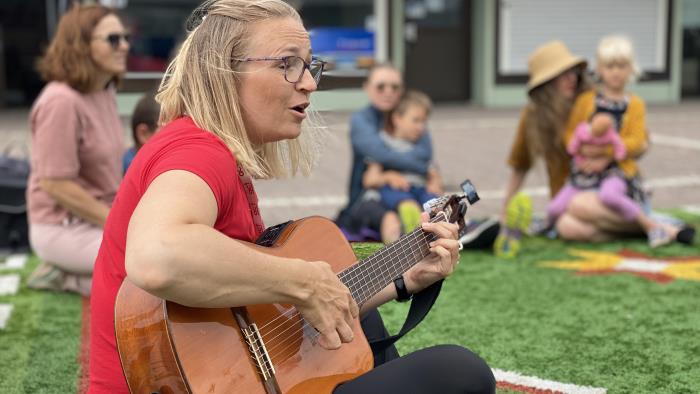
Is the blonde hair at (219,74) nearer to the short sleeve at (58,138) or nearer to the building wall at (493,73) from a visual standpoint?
the short sleeve at (58,138)

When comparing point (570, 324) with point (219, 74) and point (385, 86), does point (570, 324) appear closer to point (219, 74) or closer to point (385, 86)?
point (385, 86)

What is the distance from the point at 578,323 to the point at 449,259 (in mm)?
1820

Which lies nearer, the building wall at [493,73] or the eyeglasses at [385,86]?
the eyeglasses at [385,86]

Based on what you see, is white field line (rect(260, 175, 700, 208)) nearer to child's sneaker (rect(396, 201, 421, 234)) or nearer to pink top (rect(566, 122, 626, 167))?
child's sneaker (rect(396, 201, 421, 234))

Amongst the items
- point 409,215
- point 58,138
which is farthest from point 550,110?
point 58,138

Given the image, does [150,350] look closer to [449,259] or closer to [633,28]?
[449,259]

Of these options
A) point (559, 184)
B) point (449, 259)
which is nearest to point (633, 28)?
point (559, 184)

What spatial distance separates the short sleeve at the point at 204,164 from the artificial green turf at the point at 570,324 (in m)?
1.90

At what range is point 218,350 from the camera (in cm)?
208

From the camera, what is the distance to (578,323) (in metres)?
4.29

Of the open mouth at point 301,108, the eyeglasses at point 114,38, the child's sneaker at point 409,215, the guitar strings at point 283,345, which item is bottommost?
the child's sneaker at point 409,215

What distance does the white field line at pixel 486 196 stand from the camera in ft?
25.5

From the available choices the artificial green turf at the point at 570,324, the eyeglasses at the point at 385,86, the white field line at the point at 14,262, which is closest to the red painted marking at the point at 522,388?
the artificial green turf at the point at 570,324

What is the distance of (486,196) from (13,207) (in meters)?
3.97
